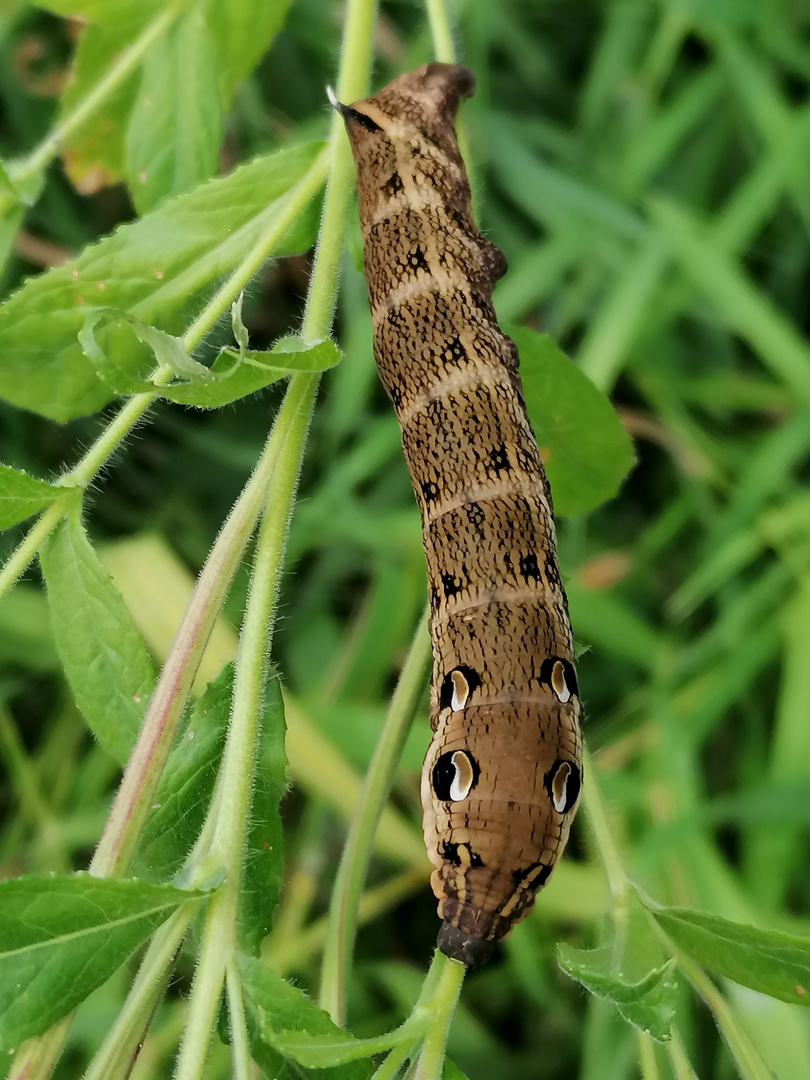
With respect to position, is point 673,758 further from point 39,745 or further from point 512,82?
point 512,82

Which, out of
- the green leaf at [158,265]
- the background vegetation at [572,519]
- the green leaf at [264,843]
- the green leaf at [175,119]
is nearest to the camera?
the green leaf at [264,843]

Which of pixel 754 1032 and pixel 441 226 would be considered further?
pixel 754 1032

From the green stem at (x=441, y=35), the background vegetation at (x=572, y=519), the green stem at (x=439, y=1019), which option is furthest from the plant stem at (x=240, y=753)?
the background vegetation at (x=572, y=519)

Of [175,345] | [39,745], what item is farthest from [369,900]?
[175,345]

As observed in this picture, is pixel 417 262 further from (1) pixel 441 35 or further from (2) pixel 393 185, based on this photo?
(1) pixel 441 35

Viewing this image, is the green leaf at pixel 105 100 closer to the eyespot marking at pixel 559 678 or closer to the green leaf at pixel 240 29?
the green leaf at pixel 240 29

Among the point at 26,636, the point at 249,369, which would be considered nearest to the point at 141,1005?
the point at 249,369
